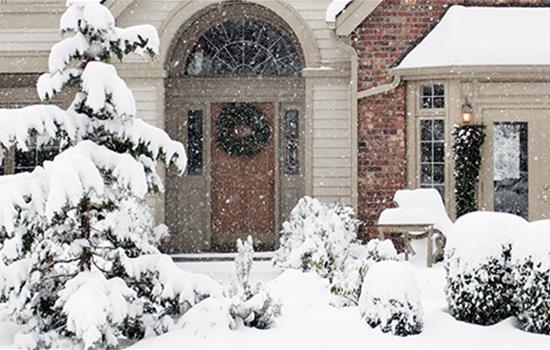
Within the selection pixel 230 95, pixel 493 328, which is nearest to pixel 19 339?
pixel 493 328

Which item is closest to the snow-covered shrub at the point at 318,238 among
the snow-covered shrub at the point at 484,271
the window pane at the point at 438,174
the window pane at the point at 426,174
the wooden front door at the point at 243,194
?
the window pane at the point at 426,174

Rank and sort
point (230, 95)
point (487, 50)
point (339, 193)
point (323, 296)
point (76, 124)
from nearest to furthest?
point (76, 124) → point (323, 296) → point (487, 50) → point (339, 193) → point (230, 95)

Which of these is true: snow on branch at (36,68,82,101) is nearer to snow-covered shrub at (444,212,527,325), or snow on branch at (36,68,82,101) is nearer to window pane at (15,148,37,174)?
snow-covered shrub at (444,212,527,325)

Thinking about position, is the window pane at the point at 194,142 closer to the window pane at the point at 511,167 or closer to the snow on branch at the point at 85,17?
the window pane at the point at 511,167

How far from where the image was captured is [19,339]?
583cm

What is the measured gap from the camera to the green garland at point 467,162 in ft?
38.3

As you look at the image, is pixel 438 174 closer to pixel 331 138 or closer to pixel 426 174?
pixel 426 174

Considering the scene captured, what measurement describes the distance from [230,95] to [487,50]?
14.8ft

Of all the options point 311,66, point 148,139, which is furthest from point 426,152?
point 148,139

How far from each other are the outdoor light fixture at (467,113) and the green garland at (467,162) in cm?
10

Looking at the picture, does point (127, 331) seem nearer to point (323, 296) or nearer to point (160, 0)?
point (323, 296)

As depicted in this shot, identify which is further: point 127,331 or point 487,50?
point 487,50

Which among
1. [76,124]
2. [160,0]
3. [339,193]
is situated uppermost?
[160,0]

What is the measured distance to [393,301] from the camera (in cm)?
630
